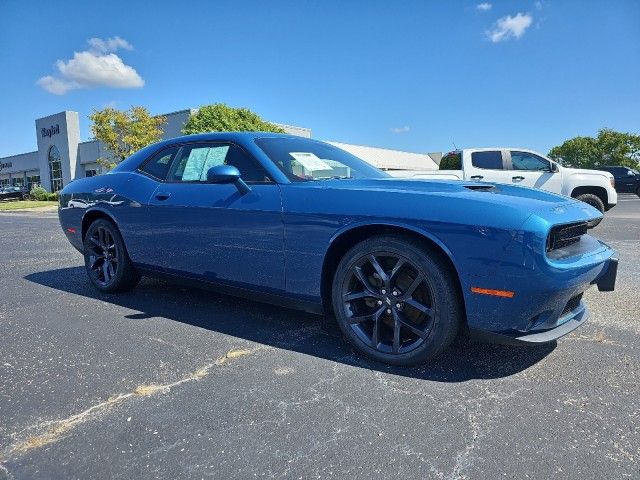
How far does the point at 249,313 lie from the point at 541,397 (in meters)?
2.17

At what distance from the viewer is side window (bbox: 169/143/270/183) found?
10.5 feet

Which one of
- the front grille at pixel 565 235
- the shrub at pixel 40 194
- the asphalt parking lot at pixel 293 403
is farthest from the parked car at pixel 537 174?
the shrub at pixel 40 194

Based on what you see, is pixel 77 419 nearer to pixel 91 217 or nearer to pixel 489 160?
pixel 91 217

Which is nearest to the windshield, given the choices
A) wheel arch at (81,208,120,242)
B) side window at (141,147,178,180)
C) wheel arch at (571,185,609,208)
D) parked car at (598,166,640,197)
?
side window at (141,147,178,180)

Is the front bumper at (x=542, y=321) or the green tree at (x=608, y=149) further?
the green tree at (x=608, y=149)

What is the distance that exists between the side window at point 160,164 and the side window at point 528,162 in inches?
326

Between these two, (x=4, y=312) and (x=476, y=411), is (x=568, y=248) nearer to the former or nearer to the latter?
(x=476, y=411)

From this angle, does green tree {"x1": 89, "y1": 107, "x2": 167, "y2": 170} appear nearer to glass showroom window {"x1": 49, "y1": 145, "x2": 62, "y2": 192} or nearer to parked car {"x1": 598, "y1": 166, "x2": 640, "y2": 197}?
glass showroom window {"x1": 49, "y1": 145, "x2": 62, "y2": 192}

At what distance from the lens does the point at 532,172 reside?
9734mm

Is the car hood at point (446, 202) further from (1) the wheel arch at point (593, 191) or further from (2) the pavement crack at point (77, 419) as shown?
(1) the wheel arch at point (593, 191)

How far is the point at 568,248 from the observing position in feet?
8.13

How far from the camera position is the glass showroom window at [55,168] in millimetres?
44125

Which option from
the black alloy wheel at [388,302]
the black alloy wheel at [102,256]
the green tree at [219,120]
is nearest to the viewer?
the black alloy wheel at [388,302]

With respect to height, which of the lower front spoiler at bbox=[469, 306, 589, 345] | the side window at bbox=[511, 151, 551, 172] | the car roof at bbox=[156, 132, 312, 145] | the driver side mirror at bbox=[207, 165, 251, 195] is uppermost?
the side window at bbox=[511, 151, 551, 172]
